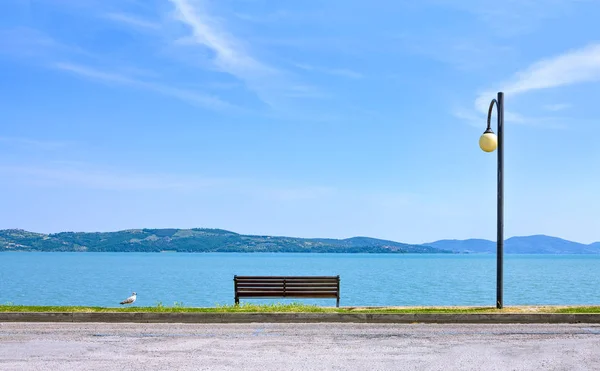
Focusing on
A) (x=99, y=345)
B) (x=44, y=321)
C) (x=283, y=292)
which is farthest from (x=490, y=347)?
(x=283, y=292)

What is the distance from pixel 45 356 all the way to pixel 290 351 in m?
3.34

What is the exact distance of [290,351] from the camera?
1021 centimetres

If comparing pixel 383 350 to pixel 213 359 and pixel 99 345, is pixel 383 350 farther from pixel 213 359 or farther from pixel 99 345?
pixel 99 345

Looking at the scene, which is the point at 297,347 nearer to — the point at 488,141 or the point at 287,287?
the point at 488,141

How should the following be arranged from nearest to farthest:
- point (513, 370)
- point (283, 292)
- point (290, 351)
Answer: point (513, 370) → point (290, 351) → point (283, 292)

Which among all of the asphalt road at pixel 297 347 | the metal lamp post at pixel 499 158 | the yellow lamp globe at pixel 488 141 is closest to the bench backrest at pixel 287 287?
the metal lamp post at pixel 499 158

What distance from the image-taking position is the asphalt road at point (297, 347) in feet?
30.1

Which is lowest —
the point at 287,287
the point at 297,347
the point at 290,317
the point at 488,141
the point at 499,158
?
the point at 297,347

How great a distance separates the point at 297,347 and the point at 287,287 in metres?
9.45

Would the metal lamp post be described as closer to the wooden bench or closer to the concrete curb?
the concrete curb

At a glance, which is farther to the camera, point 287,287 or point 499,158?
point 287,287

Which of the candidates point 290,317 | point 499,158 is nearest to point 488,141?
point 499,158

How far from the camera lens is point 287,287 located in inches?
788

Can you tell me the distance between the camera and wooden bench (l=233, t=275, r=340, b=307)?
19.7 meters
